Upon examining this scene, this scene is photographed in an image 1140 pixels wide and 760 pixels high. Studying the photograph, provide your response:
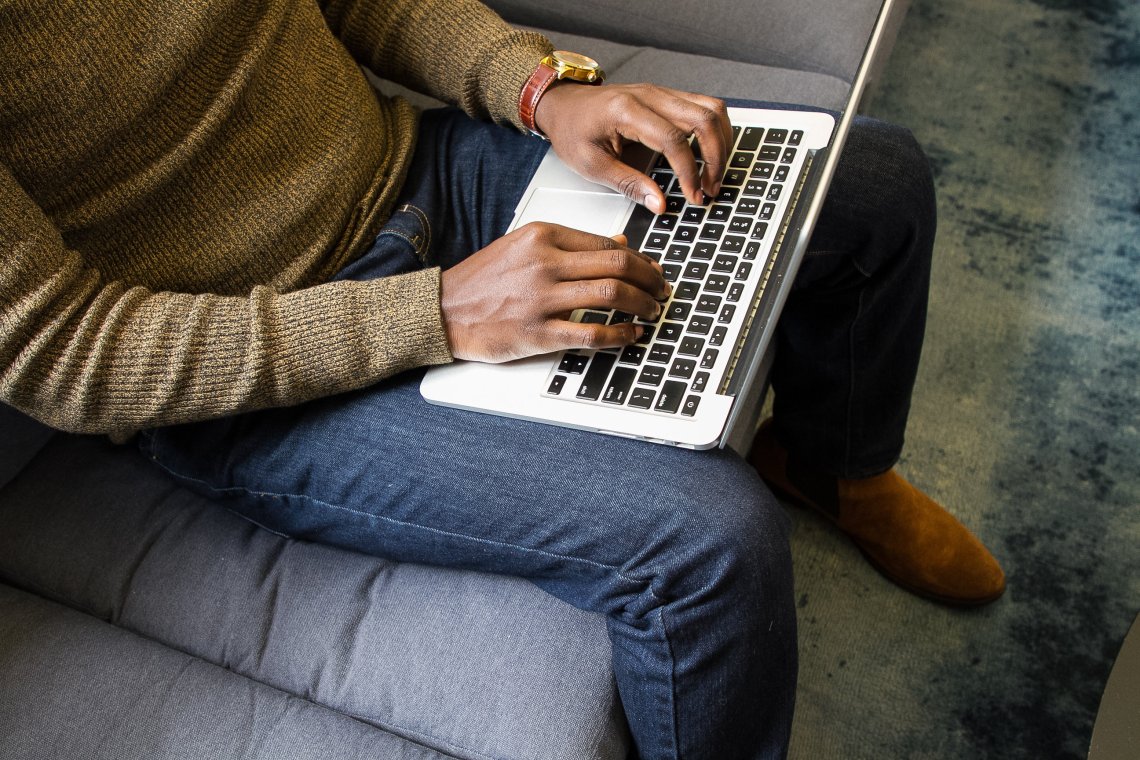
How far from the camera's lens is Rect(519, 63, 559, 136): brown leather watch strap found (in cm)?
101

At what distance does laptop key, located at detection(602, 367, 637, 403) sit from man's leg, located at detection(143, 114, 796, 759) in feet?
0.15

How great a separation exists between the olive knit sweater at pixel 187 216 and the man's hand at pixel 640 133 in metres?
0.09

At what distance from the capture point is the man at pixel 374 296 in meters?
0.80

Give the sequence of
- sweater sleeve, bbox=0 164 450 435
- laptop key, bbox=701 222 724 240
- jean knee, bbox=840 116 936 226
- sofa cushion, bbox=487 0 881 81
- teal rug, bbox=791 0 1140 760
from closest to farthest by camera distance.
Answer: sweater sleeve, bbox=0 164 450 435, laptop key, bbox=701 222 724 240, jean knee, bbox=840 116 936 226, teal rug, bbox=791 0 1140 760, sofa cushion, bbox=487 0 881 81

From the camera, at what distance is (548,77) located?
101 centimetres

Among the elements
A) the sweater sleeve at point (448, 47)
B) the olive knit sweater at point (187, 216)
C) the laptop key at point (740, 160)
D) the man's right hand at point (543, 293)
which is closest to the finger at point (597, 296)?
the man's right hand at point (543, 293)

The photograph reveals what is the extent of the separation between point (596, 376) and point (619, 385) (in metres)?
0.02

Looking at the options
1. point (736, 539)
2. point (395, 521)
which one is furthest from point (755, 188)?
point (395, 521)

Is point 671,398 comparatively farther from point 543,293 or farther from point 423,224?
point 423,224

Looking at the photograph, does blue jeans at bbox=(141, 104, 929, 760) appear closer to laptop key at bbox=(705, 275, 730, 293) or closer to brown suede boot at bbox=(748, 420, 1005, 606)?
laptop key at bbox=(705, 275, 730, 293)

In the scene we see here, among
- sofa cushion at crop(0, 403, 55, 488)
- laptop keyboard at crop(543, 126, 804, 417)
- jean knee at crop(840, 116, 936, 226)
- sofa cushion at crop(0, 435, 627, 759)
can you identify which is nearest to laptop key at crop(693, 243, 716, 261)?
laptop keyboard at crop(543, 126, 804, 417)

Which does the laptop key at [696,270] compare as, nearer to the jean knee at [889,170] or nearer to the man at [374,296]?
the man at [374,296]

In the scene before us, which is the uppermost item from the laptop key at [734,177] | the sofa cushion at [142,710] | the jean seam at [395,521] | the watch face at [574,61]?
the watch face at [574,61]

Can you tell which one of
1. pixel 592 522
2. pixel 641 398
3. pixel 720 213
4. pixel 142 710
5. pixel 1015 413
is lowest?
pixel 142 710
